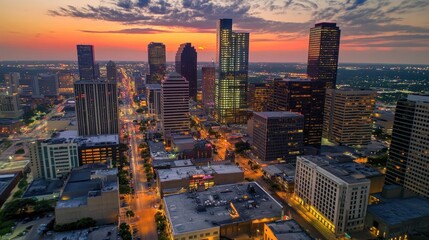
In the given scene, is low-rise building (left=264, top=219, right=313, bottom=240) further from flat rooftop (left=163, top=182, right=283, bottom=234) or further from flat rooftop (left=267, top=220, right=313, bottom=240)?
flat rooftop (left=163, top=182, right=283, bottom=234)

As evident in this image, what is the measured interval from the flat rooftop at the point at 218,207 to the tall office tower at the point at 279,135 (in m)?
54.1

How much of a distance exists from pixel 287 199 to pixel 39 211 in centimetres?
11311

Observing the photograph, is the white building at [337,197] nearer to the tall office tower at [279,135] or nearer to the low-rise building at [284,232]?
the low-rise building at [284,232]

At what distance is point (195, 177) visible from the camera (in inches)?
5586

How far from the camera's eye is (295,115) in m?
177

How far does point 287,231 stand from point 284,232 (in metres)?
1.31

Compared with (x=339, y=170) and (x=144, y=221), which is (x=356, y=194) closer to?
(x=339, y=170)

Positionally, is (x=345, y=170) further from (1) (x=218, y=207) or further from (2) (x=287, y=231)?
(1) (x=218, y=207)

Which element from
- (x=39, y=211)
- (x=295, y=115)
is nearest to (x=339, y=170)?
(x=295, y=115)

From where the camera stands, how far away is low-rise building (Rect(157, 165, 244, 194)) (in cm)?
13725

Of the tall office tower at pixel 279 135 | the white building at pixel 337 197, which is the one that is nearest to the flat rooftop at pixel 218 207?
the white building at pixel 337 197

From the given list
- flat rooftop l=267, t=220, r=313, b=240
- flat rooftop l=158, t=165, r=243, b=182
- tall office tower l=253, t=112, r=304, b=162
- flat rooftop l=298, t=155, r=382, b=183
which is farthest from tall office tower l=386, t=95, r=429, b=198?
flat rooftop l=158, t=165, r=243, b=182

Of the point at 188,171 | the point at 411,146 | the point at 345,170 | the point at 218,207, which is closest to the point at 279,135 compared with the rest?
the point at 345,170

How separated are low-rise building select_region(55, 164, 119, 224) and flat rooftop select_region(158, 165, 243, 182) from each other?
26.6m
